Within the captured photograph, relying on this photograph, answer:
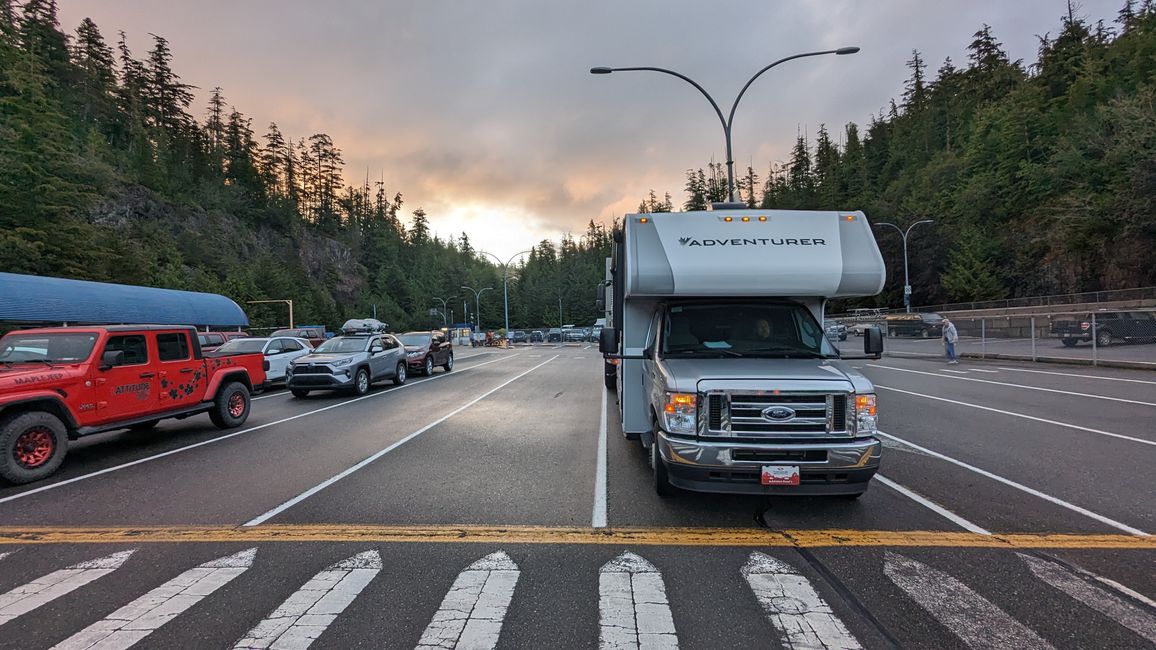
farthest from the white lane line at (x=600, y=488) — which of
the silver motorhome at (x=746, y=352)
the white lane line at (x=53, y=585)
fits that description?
the white lane line at (x=53, y=585)

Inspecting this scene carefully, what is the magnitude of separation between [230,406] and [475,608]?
866 cm

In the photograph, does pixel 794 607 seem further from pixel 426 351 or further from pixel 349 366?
pixel 426 351

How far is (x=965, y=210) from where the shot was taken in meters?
57.5

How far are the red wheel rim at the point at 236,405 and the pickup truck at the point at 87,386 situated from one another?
32cm

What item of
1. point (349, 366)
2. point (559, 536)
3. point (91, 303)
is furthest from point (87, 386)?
point (91, 303)

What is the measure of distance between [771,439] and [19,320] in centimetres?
2494

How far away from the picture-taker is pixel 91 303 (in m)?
20.8

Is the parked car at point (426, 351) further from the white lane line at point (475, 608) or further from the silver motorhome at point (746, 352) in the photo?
the white lane line at point (475, 608)

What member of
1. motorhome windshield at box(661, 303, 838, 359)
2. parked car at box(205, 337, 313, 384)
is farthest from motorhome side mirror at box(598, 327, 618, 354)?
parked car at box(205, 337, 313, 384)

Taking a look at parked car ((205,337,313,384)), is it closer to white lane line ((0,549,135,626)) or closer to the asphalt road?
the asphalt road

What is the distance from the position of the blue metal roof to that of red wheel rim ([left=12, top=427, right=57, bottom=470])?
54.5 feet

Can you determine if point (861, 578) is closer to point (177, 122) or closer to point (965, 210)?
point (965, 210)

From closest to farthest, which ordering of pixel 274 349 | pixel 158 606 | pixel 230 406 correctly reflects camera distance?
pixel 158 606 < pixel 230 406 < pixel 274 349

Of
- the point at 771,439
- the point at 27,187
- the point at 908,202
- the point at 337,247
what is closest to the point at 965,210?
the point at 908,202
